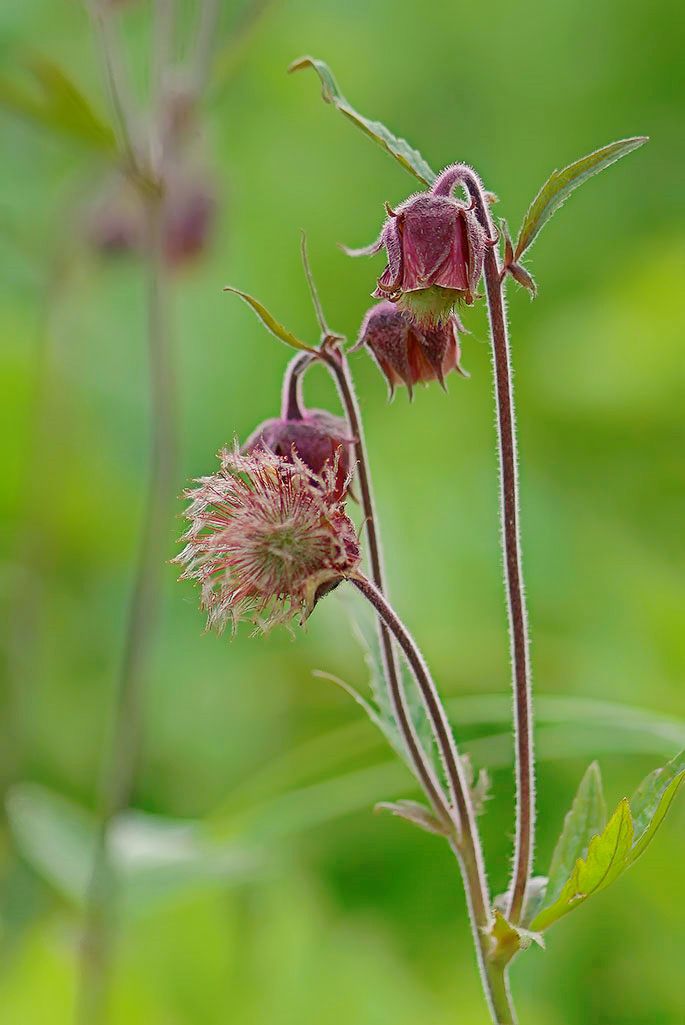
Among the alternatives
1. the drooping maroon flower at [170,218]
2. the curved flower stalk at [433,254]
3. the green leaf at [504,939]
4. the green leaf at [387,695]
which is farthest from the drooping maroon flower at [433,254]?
the drooping maroon flower at [170,218]

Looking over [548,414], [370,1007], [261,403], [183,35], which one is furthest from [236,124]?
[370,1007]

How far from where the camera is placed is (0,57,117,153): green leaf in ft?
3.82

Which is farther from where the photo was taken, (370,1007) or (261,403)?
(261,403)

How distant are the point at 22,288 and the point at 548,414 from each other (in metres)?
1.30

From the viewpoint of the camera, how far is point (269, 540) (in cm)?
71

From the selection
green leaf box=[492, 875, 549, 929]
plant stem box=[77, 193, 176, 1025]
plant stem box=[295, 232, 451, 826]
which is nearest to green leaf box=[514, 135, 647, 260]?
plant stem box=[295, 232, 451, 826]

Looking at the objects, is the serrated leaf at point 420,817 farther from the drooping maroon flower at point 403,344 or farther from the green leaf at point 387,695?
the drooping maroon flower at point 403,344

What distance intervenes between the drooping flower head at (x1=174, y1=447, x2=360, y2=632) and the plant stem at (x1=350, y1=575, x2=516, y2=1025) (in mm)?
26

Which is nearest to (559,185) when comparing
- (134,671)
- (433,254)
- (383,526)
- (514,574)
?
(433,254)

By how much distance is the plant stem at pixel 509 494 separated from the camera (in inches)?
26.5

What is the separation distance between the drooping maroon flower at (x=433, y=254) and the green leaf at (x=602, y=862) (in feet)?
0.97

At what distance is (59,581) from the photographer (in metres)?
2.26

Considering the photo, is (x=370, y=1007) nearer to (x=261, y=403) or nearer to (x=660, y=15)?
(x=261, y=403)

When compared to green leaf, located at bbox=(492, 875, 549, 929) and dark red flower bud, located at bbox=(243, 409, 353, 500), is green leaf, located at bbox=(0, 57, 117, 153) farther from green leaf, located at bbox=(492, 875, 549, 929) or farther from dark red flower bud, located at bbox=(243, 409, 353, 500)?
green leaf, located at bbox=(492, 875, 549, 929)
